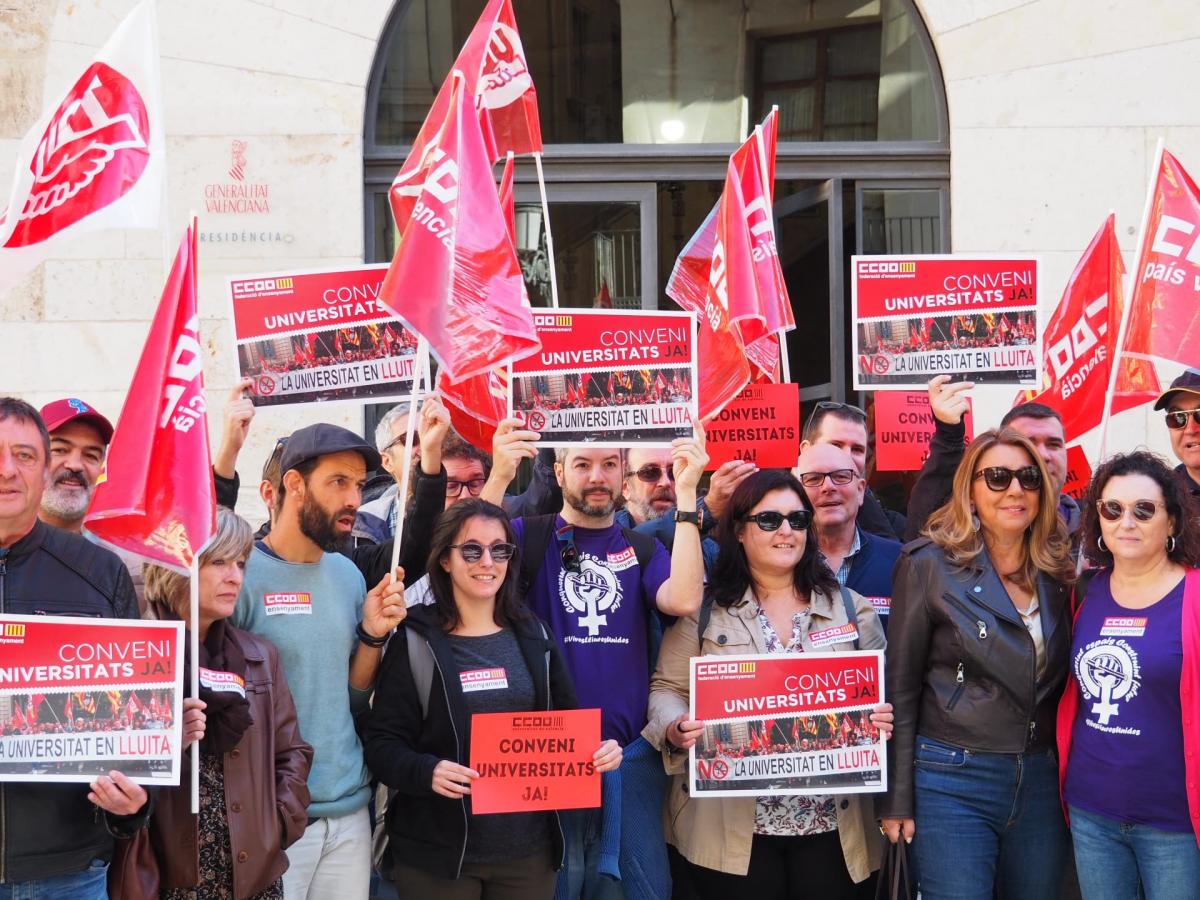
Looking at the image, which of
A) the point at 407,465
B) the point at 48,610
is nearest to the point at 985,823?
the point at 407,465

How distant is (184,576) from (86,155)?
4.99 ft

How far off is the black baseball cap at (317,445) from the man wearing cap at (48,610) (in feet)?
2.49

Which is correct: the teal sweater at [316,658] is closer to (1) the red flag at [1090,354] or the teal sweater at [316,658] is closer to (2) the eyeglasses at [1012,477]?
(2) the eyeglasses at [1012,477]

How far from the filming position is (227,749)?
14.4 feet

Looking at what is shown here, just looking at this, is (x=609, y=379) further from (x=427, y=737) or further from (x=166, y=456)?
(x=166, y=456)

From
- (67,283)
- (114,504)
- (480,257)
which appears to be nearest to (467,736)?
(114,504)

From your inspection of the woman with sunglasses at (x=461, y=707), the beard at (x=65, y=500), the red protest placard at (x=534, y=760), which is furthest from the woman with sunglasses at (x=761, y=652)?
the beard at (x=65, y=500)

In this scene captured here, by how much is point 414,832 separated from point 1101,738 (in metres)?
2.17

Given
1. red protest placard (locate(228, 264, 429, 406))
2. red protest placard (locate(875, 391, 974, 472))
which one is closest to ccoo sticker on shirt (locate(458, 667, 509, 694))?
red protest placard (locate(228, 264, 429, 406))

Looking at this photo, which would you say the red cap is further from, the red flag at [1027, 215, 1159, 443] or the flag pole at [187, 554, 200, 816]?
the red flag at [1027, 215, 1159, 443]

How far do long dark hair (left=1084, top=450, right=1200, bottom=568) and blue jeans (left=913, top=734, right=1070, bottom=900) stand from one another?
72 cm

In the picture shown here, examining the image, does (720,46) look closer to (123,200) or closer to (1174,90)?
(1174,90)

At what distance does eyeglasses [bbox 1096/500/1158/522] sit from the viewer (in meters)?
4.73

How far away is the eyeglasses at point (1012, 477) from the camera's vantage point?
497 centimetres
